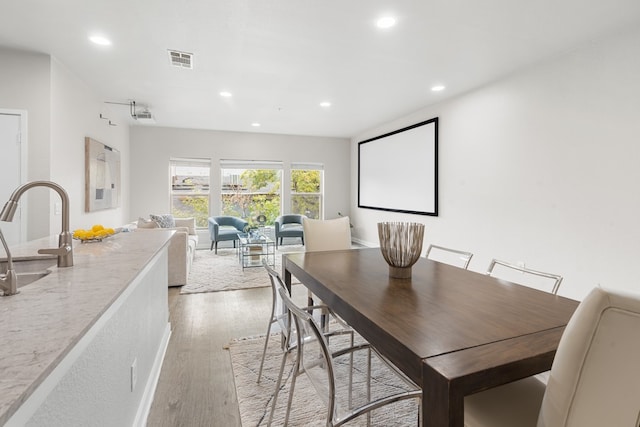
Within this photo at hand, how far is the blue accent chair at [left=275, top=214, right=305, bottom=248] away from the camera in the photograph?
6.56 meters

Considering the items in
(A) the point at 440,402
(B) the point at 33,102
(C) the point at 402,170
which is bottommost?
(A) the point at 440,402

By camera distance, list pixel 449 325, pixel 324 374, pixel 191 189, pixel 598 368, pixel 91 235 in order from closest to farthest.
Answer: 1. pixel 598 368
2. pixel 449 325
3. pixel 324 374
4. pixel 91 235
5. pixel 191 189

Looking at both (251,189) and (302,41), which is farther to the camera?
(251,189)

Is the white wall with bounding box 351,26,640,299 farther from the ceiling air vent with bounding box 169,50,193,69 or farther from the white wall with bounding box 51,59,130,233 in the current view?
the white wall with bounding box 51,59,130,233

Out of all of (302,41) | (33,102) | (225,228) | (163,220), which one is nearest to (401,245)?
(302,41)

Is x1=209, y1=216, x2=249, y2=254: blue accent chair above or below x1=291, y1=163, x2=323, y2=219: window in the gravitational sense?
below

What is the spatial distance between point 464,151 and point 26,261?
4.57m

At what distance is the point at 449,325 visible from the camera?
1061 millimetres

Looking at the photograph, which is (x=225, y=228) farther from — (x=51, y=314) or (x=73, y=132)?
(x=51, y=314)

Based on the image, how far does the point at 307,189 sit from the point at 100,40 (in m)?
5.15

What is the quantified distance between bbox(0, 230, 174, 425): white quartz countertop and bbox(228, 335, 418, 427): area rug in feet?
3.27

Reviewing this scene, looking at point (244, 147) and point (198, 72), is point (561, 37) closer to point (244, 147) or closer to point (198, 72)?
point (198, 72)

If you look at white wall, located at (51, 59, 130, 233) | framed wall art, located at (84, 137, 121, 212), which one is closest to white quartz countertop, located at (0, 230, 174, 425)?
white wall, located at (51, 59, 130, 233)

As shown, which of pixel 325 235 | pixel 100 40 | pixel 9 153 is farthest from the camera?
pixel 9 153
